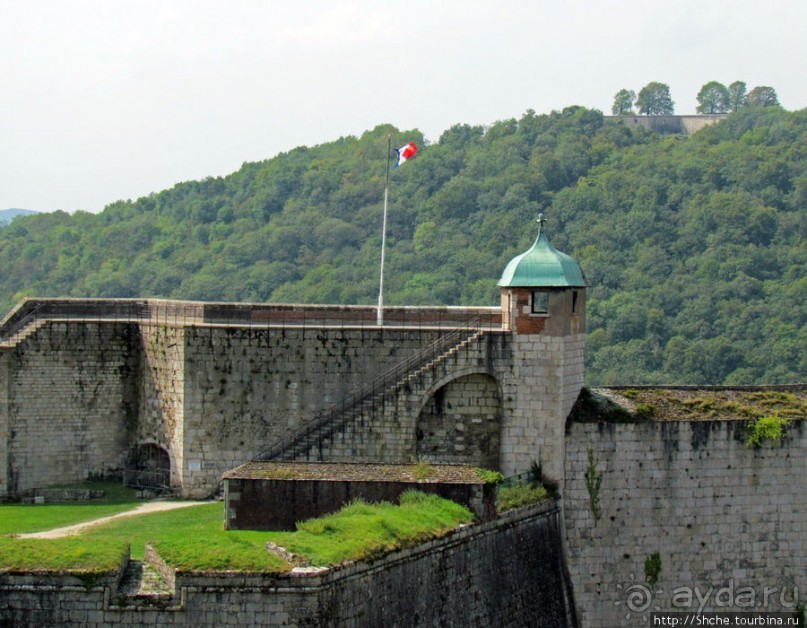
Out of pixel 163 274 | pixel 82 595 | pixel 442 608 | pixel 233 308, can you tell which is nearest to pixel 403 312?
pixel 233 308

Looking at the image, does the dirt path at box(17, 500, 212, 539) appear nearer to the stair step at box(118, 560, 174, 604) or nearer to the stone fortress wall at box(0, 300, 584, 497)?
the stone fortress wall at box(0, 300, 584, 497)

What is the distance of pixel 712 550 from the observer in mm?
49250

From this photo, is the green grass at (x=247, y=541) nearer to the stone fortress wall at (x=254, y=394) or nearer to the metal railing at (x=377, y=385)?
the metal railing at (x=377, y=385)

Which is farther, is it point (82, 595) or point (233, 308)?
point (233, 308)

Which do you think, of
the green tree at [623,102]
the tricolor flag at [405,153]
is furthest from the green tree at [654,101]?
the tricolor flag at [405,153]

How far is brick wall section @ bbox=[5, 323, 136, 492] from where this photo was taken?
50.3 meters

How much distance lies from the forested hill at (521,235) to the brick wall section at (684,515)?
43757 millimetres

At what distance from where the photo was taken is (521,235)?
120 metres

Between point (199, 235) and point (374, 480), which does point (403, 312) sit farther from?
point (199, 235)

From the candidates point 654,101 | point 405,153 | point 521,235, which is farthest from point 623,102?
point 405,153

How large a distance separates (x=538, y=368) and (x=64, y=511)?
12.0 meters

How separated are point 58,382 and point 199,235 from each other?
298 ft

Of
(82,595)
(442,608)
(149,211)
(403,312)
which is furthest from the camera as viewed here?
(149,211)

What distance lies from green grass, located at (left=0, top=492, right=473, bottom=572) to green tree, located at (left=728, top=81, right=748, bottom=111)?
15297 centimetres
